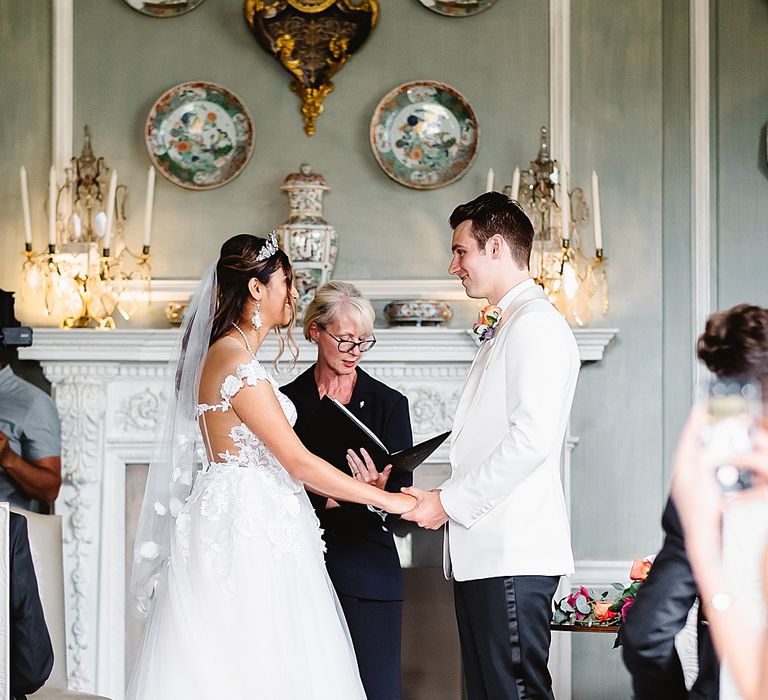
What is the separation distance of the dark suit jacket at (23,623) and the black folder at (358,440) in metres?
0.81

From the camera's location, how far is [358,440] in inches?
119

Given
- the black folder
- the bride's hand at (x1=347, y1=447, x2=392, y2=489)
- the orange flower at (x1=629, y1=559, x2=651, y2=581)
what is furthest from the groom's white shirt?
the orange flower at (x1=629, y1=559, x2=651, y2=581)

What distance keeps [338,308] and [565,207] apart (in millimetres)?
1348

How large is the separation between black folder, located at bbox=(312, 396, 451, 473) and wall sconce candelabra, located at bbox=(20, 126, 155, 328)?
146cm

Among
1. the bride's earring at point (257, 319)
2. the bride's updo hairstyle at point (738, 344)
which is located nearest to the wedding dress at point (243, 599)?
the bride's earring at point (257, 319)

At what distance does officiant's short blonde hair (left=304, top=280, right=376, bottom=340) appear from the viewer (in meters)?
3.31

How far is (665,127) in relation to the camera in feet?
14.9

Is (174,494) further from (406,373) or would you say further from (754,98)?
(754,98)

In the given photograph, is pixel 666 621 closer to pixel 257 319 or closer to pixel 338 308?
pixel 257 319

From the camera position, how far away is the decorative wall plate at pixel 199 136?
Answer: 14.8ft

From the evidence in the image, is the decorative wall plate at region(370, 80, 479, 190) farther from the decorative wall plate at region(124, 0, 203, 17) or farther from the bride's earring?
the bride's earring

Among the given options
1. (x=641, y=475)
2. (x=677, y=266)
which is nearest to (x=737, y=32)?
(x=677, y=266)

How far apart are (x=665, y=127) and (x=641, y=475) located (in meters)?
1.37

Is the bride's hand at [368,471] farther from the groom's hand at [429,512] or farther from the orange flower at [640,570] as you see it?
the orange flower at [640,570]
